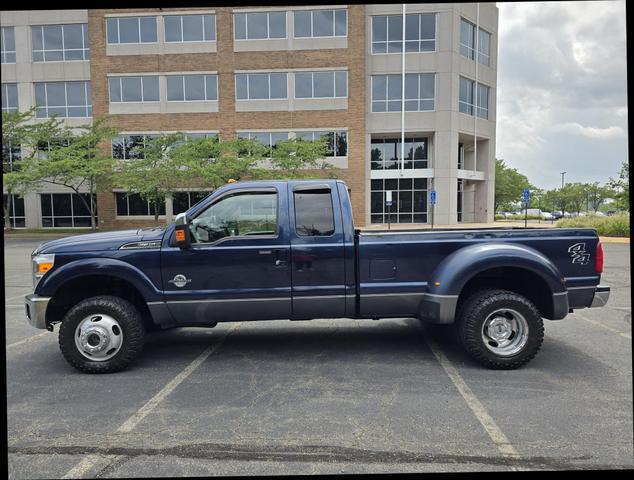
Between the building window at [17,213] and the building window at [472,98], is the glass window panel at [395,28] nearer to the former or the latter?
the building window at [472,98]

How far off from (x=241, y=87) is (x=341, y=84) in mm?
7256

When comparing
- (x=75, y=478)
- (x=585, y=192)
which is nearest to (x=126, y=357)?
(x=75, y=478)

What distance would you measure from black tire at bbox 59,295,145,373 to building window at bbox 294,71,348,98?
94.5ft

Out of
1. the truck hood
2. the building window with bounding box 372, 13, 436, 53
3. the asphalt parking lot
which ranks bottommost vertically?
the asphalt parking lot

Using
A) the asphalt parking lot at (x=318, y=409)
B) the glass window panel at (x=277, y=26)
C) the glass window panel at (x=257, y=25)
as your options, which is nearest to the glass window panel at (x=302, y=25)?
the glass window panel at (x=277, y=26)

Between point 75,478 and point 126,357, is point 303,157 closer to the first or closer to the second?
point 126,357

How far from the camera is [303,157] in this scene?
27.2 m

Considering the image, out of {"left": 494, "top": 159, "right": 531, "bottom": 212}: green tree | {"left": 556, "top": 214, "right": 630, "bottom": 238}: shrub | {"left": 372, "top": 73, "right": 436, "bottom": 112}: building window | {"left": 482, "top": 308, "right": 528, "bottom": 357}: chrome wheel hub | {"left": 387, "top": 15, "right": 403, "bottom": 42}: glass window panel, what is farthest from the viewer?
{"left": 494, "top": 159, "right": 531, "bottom": 212}: green tree

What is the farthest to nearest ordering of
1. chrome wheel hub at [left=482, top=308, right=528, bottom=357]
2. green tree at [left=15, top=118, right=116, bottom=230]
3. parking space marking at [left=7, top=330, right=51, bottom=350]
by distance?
green tree at [left=15, top=118, right=116, bottom=230], parking space marking at [left=7, top=330, right=51, bottom=350], chrome wheel hub at [left=482, top=308, right=528, bottom=357]

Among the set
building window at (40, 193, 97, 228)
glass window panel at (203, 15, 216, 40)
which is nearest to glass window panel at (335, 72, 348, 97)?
glass window panel at (203, 15, 216, 40)

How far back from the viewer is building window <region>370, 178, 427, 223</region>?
108ft

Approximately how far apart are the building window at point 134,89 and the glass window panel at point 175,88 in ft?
3.06

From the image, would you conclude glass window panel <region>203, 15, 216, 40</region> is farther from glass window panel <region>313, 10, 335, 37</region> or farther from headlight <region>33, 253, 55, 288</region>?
headlight <region>33, 253, 55, 288</region>

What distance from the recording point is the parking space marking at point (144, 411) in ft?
9.91
